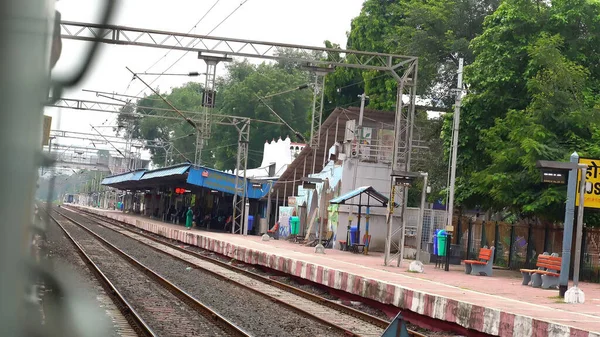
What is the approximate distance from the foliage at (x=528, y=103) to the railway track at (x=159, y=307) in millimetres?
11185

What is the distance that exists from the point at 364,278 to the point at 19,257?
15.7 metres

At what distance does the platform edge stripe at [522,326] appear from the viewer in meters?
11.2

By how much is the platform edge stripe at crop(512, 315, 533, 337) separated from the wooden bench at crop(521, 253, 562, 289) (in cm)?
905

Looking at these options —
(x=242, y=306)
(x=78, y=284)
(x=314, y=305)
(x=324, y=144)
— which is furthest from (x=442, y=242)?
(x=78, y=284)

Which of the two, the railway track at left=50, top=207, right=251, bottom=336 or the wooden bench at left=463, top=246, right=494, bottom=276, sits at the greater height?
the wooden bench at left=463, top=246, right=494, bottom=276

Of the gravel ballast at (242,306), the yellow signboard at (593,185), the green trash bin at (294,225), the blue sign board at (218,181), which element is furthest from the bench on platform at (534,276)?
the blue sign board at (218,181)

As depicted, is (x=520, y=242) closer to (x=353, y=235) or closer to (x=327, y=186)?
(x=353, y=235)

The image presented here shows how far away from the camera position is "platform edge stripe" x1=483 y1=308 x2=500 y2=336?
39.6 ft

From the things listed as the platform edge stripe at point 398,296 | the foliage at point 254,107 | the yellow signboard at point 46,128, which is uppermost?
the foliage at point 254,107

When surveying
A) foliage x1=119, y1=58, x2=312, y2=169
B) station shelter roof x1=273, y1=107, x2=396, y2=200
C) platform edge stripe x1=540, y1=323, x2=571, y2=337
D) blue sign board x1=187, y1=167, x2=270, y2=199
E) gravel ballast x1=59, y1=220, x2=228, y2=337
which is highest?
foliage x1=119, y1=58, x2=312, y2=169

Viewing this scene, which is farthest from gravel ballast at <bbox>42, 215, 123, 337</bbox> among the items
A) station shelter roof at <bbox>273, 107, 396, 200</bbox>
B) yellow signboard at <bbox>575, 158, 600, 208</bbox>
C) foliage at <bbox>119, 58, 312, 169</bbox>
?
foliage at <bbox>119, 58, 312, 169</bbox>

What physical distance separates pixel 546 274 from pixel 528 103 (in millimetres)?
9346

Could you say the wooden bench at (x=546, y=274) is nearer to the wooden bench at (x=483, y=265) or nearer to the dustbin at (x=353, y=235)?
the wooden bench at (x=483, y=265)

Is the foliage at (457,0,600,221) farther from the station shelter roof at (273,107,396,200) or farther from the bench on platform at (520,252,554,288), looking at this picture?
the station shelter roof at (273,107,396,200)
